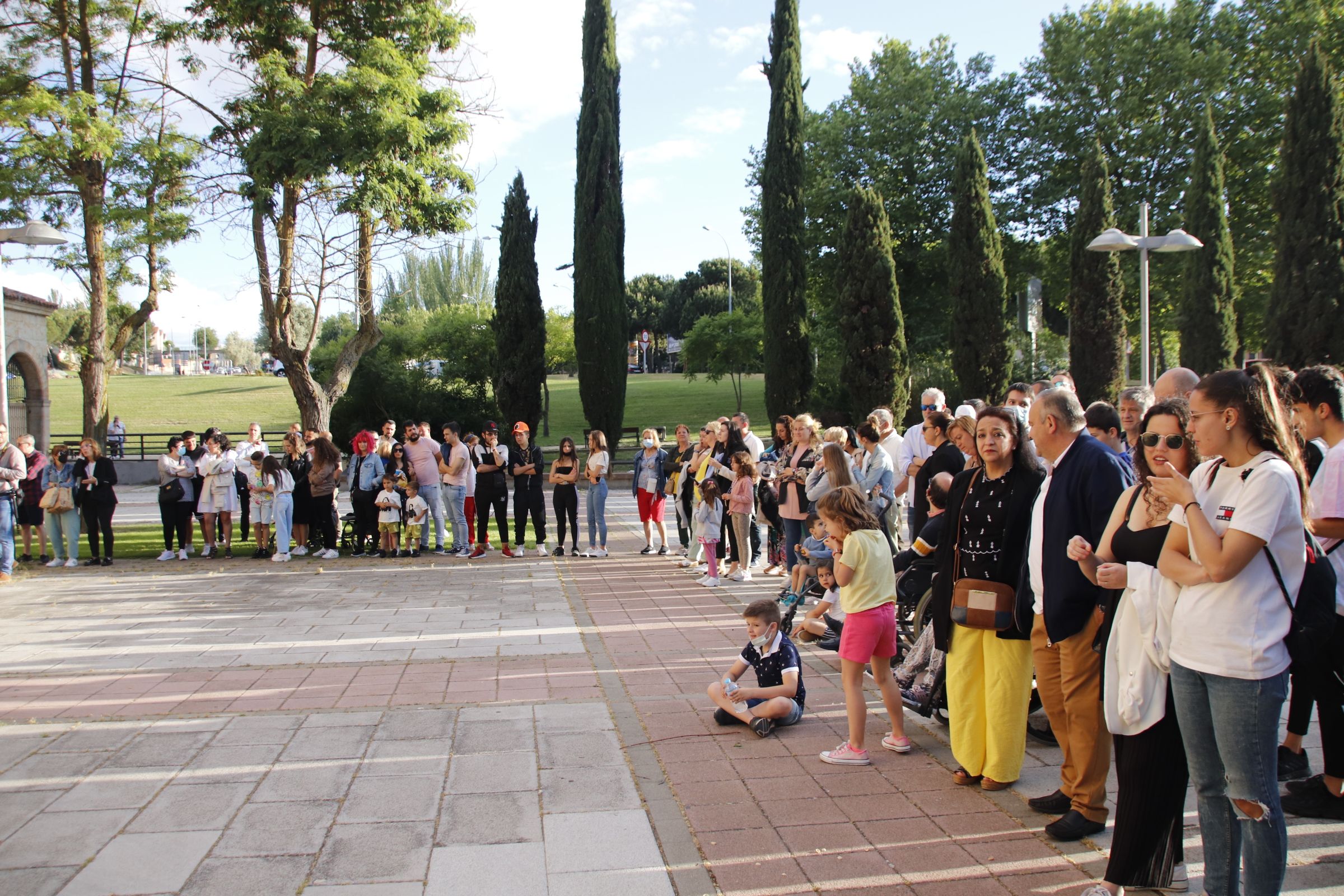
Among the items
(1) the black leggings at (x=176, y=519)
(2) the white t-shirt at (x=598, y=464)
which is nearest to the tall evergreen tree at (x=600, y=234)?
(2) the white t-shirt at (x=598, y=464)

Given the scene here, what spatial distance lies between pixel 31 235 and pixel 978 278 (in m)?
22.0

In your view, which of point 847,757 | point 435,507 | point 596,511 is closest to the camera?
point 847,757

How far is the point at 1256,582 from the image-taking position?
2.83 metres

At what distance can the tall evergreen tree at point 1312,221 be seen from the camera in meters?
22.1

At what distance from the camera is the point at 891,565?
16.6ft

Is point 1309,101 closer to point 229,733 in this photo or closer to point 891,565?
point 891,565

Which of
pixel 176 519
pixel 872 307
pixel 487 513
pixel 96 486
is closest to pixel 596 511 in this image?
pixel 487 513

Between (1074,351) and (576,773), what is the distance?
994 inches

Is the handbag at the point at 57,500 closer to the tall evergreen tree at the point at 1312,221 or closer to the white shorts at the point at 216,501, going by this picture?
the white shorts at the point at 216,501

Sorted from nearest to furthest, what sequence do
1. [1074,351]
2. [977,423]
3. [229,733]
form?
[977,423], [229,733], [1074,351]

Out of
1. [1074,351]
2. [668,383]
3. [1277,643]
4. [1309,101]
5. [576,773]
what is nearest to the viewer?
[1277,643]

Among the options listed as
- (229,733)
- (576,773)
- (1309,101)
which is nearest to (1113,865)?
(576,773)

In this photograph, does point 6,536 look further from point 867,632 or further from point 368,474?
point 867,632

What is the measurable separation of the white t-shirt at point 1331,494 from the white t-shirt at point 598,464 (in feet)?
31.4
